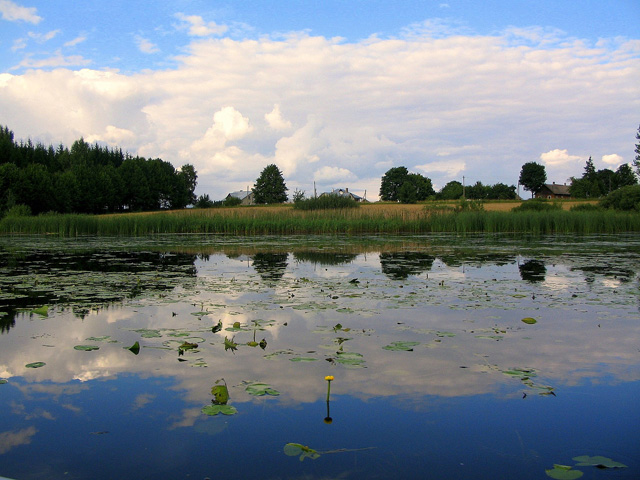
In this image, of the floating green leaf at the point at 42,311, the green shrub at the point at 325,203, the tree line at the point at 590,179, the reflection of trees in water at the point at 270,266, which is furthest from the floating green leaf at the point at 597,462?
the tree line at the point at 590,179

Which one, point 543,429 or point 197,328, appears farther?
point 197,328

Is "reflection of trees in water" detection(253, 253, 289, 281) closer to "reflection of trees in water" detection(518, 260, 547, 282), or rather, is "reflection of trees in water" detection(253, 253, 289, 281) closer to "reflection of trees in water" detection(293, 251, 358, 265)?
"reflection of trees in water" detection(293, 251, 358, 265)

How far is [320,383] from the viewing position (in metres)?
3.54

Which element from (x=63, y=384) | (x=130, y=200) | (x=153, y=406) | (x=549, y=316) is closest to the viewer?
(x=153, y=406)

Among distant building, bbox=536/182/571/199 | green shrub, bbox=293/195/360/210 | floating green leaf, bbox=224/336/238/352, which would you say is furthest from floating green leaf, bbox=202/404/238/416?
distant building, bbox=536/182/571/199

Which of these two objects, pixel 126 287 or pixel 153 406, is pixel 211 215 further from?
pixel 153 406

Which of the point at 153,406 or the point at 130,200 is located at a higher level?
the point at 130,200

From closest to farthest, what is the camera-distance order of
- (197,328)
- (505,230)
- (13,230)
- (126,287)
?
1. (197,328)
2. (126,287)
3. (505,230)
4. (13,230)

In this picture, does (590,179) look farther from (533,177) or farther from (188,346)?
(188,346)

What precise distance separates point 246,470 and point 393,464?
0.70 meters

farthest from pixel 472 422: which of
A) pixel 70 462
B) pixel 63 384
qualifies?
pixel 63 384

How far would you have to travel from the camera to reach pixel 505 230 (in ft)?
88.8

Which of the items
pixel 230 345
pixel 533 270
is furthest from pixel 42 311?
pixel 533 270

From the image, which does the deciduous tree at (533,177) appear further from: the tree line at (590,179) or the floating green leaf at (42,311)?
the floating green leaf at (42,311)
